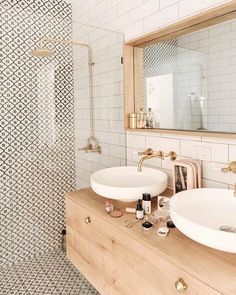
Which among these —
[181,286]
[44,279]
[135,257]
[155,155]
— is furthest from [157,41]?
[44,279]

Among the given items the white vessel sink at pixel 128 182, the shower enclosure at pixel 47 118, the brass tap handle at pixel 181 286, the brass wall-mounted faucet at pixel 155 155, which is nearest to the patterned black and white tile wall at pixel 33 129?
the shower enclosure at pixel 47 118

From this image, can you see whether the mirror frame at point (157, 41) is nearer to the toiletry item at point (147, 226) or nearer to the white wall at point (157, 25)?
the white wall at point (157, 25)

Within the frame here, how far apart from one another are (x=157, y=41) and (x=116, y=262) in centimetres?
140

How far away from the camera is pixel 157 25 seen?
170 cm

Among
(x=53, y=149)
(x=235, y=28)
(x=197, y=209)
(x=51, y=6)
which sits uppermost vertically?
(x=51, y=6)

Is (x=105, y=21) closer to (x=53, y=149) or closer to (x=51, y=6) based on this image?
(x=51, y=6)

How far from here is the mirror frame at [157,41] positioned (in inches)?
52.7

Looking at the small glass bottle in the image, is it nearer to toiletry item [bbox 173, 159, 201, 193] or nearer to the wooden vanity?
the wooden vanity

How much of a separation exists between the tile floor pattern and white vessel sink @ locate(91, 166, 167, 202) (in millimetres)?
887

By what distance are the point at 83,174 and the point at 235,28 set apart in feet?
5.50

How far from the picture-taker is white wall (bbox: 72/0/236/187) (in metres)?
1.41

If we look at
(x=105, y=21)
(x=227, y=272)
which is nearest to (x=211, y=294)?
(x=227, y=272)

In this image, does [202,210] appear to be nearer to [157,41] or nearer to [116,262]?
[116,262]

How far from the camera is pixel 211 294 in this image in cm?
82
